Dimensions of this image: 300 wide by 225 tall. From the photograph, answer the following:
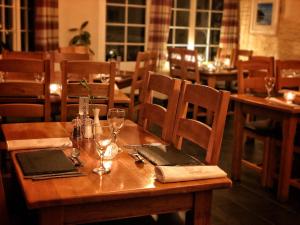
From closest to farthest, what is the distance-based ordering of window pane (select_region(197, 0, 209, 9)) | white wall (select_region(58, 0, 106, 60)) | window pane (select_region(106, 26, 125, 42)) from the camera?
white wall (select_region(58, 0, 106, 60))
window pane (select_region(106, 26, 125, 42))
window pane (select_region(197, 0, 209, 9))

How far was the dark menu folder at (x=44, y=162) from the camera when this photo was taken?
1674 mm

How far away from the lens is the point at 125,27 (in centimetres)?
695

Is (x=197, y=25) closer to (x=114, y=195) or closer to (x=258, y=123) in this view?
(x=258, y=123)

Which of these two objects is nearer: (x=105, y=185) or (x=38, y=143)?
(x=105, y=185)

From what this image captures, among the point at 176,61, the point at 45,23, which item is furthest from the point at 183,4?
the point at 45,23

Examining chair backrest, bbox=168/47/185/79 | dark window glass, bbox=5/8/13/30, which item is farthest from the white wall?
chair backrest, bbox=168/47/185/79

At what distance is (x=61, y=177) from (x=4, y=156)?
1.86m

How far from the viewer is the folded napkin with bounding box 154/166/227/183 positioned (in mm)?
1637

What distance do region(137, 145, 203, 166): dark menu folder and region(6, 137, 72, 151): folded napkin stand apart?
1.17 feet

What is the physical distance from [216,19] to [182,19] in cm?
66

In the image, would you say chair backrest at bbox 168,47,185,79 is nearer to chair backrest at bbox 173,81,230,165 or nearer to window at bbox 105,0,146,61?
window at bbox 105,0,146,61

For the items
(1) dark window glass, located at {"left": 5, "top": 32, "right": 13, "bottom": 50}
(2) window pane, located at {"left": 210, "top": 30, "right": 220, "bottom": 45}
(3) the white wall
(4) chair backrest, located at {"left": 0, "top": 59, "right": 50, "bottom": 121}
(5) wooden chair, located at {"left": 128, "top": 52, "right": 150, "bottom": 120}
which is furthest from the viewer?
(2) window pane, located at {"left": 210, "top": 30, "right": 220, "bottom": 45}

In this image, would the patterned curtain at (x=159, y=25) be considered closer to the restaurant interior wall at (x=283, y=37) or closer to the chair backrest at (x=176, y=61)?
the chair backrest at (x=176, y=61)

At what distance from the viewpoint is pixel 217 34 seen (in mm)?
7711
